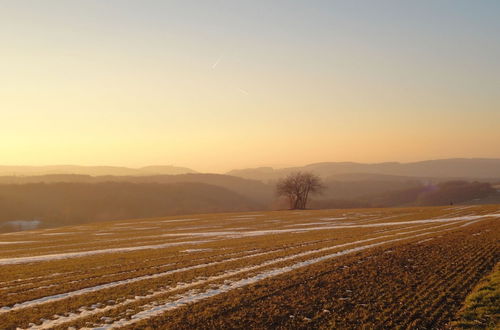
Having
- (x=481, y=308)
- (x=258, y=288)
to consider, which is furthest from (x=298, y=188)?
(x=481, y=308)

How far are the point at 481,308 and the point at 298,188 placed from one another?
102m

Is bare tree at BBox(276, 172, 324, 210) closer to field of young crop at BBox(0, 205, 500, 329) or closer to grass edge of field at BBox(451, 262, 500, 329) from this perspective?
field of young crop at BBox(0, 205, 500, 329)

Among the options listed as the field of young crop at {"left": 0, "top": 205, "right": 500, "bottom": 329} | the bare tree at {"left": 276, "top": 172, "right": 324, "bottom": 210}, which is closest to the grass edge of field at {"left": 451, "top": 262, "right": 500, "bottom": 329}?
the field of young crop at {"left": 0, "top": 205, "right": 500, "bottom": 329}

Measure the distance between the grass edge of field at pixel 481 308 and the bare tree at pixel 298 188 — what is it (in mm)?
97591

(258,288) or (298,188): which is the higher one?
(298,188)

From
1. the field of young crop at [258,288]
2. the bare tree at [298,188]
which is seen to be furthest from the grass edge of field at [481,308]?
the bare tree at [298,188]

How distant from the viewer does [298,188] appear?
11456cm

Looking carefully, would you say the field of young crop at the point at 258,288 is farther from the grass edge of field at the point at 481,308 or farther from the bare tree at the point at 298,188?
the bare tree at the point at 298,188

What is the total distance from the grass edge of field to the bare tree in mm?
97591

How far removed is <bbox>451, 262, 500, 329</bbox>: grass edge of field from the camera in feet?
39.4

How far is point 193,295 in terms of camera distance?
16.3 metres

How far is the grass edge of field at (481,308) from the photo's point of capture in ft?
39.4

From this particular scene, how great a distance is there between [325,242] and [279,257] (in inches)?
332

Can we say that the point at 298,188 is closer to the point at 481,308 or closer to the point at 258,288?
the point at 258,288
